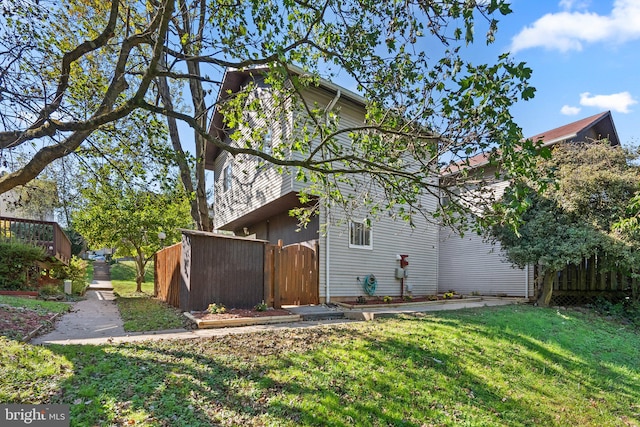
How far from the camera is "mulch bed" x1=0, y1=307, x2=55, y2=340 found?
17.8 feet

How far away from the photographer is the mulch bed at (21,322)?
543 centimetres

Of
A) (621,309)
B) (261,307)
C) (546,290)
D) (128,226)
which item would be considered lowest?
(621,309)

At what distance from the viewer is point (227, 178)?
15.3m

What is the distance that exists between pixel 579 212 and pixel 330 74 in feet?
29.9

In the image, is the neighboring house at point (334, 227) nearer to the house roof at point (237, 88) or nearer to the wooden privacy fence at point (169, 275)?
the house roof at point (237, 88)

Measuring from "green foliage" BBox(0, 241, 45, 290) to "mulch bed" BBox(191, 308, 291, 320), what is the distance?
24.2 feet

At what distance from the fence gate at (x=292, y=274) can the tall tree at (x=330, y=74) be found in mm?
4117

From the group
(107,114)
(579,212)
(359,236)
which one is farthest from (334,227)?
(579,212)

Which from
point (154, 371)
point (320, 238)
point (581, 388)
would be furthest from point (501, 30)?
point (320, 238)

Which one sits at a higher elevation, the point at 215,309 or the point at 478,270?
the point at 478,270

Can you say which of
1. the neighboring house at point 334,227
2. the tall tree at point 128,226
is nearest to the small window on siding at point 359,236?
the neighboring house at point 334,227

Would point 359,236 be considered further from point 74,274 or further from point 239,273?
point 74,274

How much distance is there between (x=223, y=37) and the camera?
19.2 feet

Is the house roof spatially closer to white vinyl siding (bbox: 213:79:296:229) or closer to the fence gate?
white vinyl siding (bbox: 213:79:296:229)
